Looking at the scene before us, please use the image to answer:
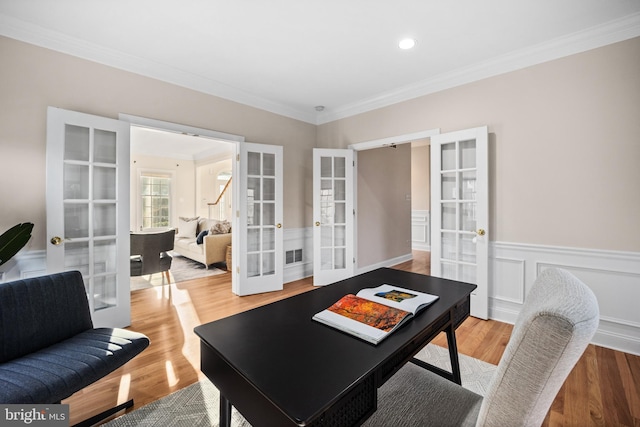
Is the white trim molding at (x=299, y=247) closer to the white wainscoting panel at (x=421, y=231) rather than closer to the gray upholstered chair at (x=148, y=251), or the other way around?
the gray upholstered chair at (x=148, y=251)

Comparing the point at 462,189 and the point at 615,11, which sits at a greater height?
the point at 615,11

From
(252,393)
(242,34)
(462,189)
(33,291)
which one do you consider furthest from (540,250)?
(33,291)

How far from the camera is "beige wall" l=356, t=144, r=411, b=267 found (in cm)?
460

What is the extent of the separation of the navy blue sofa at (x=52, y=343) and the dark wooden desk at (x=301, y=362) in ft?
2.60

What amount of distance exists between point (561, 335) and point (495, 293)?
2790 mm

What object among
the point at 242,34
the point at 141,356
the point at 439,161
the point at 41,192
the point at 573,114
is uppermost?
the point at 242,34

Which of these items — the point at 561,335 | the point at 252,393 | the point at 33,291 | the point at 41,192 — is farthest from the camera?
the point at 41,192

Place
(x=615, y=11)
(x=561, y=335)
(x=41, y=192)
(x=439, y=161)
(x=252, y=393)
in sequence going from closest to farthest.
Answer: (x=561, y=335), (x=252, y=393), (x=615, y=11), (x=41, y=192), (x=439, y=161)

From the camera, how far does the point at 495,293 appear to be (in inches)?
114

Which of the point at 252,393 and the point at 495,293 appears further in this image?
the point at 495,293

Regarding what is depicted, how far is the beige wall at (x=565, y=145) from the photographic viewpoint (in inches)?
90.0

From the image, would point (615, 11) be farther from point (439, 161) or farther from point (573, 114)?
point (439, 161)

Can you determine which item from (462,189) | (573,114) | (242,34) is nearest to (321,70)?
(242,34)

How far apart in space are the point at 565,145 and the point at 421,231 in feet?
14.7
